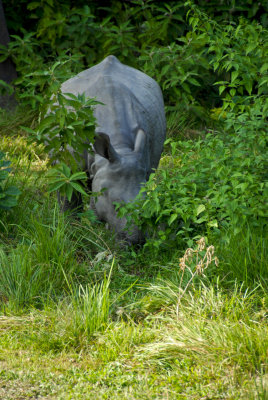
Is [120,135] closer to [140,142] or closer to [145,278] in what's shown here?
[140,142]

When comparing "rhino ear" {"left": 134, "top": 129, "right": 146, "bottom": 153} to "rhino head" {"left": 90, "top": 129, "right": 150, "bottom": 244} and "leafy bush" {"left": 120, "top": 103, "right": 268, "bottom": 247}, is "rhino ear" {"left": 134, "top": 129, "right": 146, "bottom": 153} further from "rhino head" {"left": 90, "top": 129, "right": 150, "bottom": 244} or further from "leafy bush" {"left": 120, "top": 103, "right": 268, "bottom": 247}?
"leafy bush" {"left": 120, "top": 103, "right": 268, "bottom": 247}

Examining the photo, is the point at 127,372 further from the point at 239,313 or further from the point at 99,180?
the point at 99,180

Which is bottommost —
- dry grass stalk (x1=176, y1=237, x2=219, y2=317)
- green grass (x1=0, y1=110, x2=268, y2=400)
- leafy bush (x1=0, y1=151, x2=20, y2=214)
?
green grass (x1=0, y1=110, x2=268, y2=400)

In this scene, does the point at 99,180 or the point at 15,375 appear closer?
the point at 15,375

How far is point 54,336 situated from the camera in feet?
13.8

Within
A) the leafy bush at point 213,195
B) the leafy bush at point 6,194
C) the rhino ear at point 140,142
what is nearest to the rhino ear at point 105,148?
the rhino ear at point 140,142

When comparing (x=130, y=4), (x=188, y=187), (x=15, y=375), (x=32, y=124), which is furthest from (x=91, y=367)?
(x=130, y=4)

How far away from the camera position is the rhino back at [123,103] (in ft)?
19.2

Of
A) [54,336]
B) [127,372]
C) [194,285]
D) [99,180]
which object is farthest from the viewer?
[99,180]

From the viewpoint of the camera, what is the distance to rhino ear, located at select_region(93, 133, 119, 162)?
5.25 m

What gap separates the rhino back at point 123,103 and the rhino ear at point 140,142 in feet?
0.46

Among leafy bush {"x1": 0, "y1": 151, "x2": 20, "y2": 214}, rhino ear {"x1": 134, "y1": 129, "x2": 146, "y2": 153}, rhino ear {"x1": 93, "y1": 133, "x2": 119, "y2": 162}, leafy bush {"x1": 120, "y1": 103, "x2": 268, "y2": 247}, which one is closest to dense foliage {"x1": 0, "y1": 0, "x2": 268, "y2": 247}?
leafy bush {"x1": 120, "y1": 103, "x2": 268, "y2": 247}

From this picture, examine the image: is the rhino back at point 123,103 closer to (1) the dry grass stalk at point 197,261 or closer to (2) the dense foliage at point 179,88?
(2) the dense foliage at point 179,88

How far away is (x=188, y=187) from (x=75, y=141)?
110 cm
